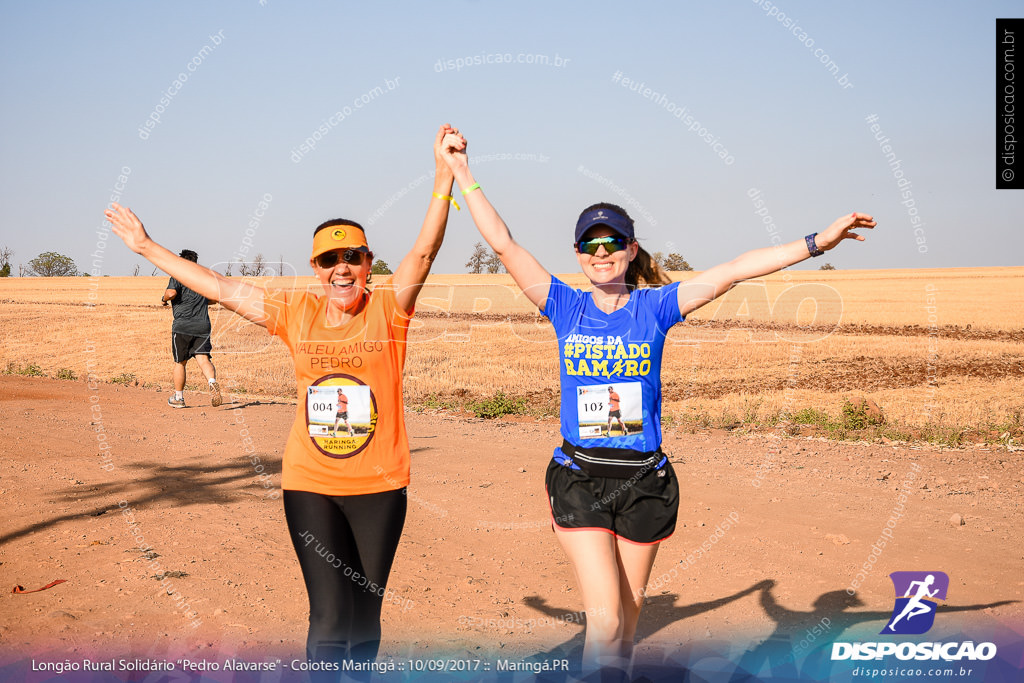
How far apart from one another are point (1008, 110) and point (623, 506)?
925 centimetres

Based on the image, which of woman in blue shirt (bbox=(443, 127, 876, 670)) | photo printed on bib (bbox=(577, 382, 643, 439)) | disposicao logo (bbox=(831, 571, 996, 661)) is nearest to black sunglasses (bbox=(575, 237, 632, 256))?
woman in blue shirt (bbox=(443, 127, 876, 670))

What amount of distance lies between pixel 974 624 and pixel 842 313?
128 feet

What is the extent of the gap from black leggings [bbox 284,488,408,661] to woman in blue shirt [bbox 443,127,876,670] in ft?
2.47

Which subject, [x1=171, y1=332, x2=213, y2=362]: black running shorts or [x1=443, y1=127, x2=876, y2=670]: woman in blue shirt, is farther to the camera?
[x1=171, y1=332, x2=213, y2=362]: black running shorts

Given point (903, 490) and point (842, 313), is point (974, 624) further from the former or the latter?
point (842, 313)

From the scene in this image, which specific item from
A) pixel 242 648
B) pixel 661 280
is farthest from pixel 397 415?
pixel 242 648

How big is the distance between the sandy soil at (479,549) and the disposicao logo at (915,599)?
8cm

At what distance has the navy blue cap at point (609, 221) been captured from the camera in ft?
12.0

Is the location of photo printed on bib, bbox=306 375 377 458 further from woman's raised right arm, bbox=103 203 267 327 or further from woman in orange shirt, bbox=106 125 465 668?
woman's raised right arm, bbox=103 203 267 327

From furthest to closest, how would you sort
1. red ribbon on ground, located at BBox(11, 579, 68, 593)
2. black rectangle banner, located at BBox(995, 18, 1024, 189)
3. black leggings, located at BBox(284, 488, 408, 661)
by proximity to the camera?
1. black rectangle banner, located at BBox(995, 18, 1024, 189)
2. red ribbon on ground, located at BBox(11, 579, 68, 593)
3. black leggings, located at BBox(284, 488, 408, 661)

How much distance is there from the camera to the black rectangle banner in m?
9.55

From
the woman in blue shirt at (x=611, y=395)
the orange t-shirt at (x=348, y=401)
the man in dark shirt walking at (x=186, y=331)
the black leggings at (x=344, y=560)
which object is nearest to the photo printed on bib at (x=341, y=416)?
the orange t-shirt at (x=348, y=401)

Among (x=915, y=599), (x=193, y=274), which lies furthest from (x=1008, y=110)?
(x=193, y=274)

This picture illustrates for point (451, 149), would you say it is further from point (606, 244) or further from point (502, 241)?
point (606, 244)
